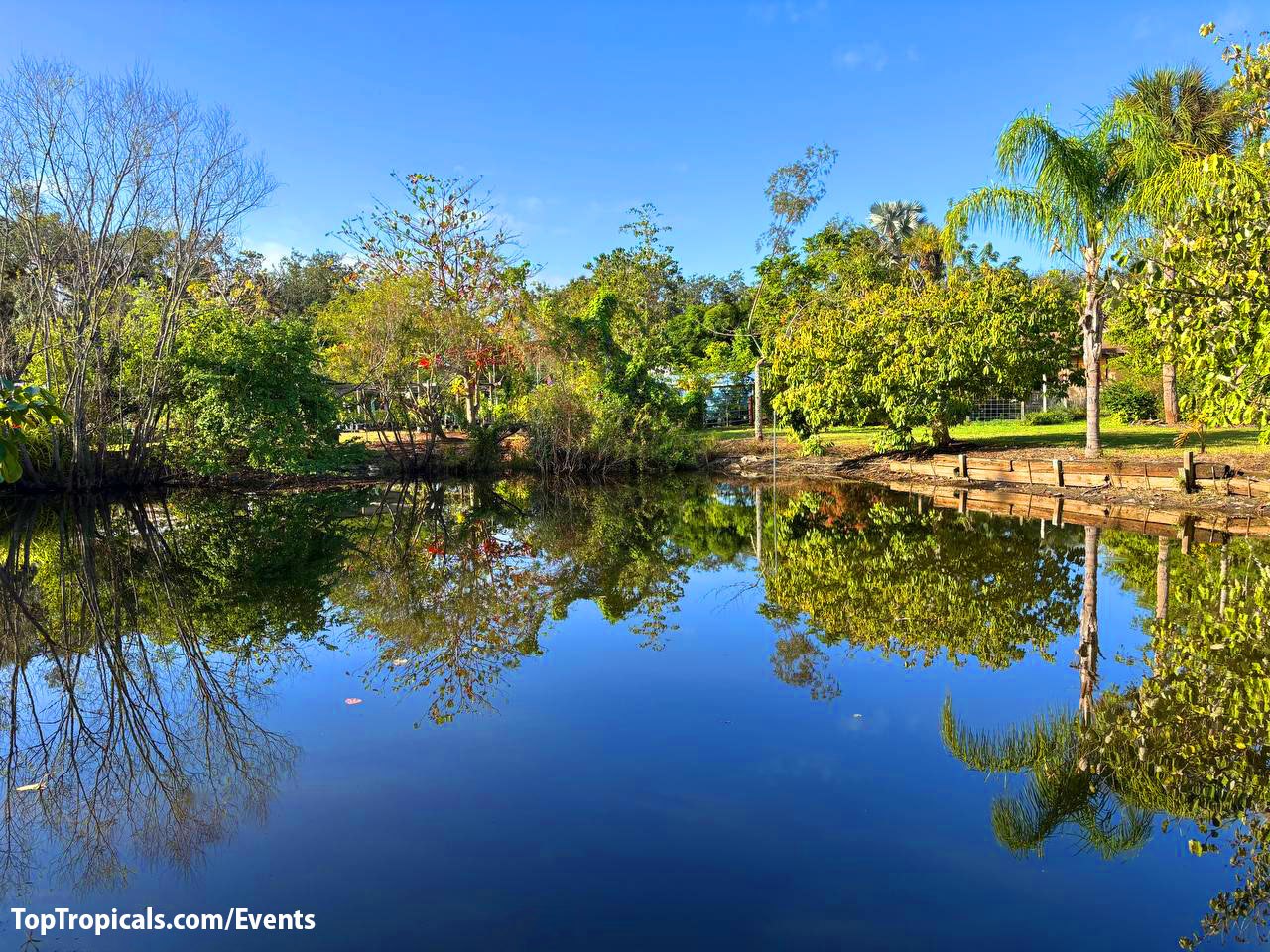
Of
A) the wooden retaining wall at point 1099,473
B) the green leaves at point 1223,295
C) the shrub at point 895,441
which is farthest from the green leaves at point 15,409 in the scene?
the shrub at point 895,441

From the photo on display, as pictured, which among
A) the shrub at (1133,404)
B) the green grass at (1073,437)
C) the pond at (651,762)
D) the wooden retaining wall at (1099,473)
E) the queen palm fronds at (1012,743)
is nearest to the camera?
the pond at (651,762)

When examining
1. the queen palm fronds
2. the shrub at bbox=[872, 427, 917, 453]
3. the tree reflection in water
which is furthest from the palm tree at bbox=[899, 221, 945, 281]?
the queen palm fronds

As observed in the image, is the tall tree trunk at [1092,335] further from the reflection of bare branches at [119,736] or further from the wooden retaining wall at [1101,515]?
the reflection of bare branches at [119,736]

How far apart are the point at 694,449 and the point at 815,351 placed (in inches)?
223

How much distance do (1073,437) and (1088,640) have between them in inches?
734

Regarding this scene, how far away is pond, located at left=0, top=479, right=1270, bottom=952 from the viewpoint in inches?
142

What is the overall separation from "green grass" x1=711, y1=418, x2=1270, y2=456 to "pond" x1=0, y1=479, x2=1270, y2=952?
1024 centimetres

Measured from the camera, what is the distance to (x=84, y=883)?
Result: 12.6ft

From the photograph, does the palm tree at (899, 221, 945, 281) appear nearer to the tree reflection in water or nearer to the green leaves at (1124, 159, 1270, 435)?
the green leaves at (1124, 159, 1270, 435)

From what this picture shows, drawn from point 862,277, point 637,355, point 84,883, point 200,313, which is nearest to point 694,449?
point 637,355

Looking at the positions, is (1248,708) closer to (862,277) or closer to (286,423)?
(286,423)

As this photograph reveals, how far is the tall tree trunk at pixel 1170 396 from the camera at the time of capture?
940 inches

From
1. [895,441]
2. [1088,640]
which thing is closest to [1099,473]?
[895,441]

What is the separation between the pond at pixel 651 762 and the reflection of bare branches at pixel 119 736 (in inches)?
1.2
